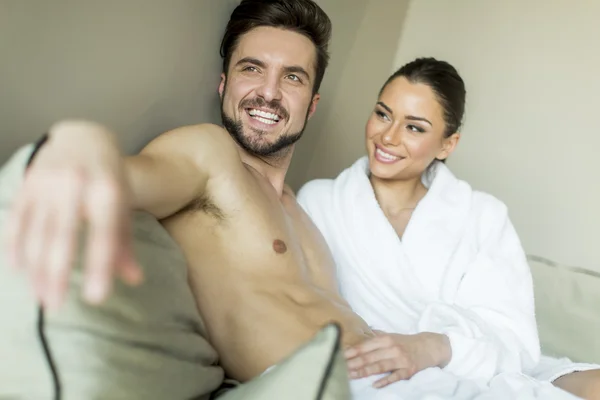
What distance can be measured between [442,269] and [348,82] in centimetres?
88

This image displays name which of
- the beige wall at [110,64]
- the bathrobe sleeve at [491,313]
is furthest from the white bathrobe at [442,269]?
the beige wall at [110,64]

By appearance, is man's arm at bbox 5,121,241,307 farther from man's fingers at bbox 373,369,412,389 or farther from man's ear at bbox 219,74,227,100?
man's ear at bbox 219,74,227,100

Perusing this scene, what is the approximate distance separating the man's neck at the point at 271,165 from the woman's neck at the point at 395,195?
1.00ft

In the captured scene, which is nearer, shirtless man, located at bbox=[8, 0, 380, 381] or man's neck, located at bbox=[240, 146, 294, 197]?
shirtless man, located at bbox=[8, 0, 380, 381]

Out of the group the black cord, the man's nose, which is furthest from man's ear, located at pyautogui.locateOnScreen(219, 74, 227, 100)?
the black cord

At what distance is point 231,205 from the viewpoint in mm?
1024

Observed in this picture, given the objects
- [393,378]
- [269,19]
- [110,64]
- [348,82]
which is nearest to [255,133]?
[269,19]

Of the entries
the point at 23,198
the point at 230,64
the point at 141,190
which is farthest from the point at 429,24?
the point at 23,198

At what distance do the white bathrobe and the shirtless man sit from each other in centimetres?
15

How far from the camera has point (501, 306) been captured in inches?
50.9

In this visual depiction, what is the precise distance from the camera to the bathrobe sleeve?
3.82 ft

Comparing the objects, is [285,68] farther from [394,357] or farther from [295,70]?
[394,357]

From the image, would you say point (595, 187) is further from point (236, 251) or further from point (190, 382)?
point (190, 382)

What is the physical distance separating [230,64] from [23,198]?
41.0 inches
